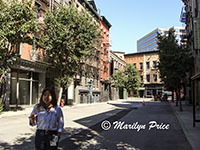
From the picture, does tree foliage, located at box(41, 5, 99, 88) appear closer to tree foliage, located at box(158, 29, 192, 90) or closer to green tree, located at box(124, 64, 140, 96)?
tree foliage, located at box(158, 29, 192, 90)

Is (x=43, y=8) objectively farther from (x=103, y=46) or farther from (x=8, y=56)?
(x=103, y=46)

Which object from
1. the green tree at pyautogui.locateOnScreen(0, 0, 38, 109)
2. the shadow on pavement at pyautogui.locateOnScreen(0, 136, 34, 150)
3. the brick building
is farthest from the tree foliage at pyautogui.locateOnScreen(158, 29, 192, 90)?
the brick building

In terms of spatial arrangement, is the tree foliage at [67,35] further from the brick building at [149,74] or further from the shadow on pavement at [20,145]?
the brick building at [149,74]

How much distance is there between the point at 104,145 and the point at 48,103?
135 inches

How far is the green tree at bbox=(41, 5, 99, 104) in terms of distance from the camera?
66.2ft

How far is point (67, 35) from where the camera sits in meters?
20.2

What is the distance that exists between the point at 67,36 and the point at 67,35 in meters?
0.29

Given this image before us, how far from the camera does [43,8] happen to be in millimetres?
24312

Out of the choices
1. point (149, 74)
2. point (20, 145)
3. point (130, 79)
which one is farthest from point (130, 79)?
point (20, 145)

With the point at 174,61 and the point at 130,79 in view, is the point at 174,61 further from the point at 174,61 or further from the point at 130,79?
the point at 130,79

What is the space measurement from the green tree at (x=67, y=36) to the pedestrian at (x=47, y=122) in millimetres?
16348

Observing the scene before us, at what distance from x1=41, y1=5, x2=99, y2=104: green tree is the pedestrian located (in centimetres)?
1635

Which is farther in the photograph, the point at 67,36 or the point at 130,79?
the point at 130,79

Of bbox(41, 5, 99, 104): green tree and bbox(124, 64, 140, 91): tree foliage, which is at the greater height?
bbox(41, 5, 99, 104): green tree
